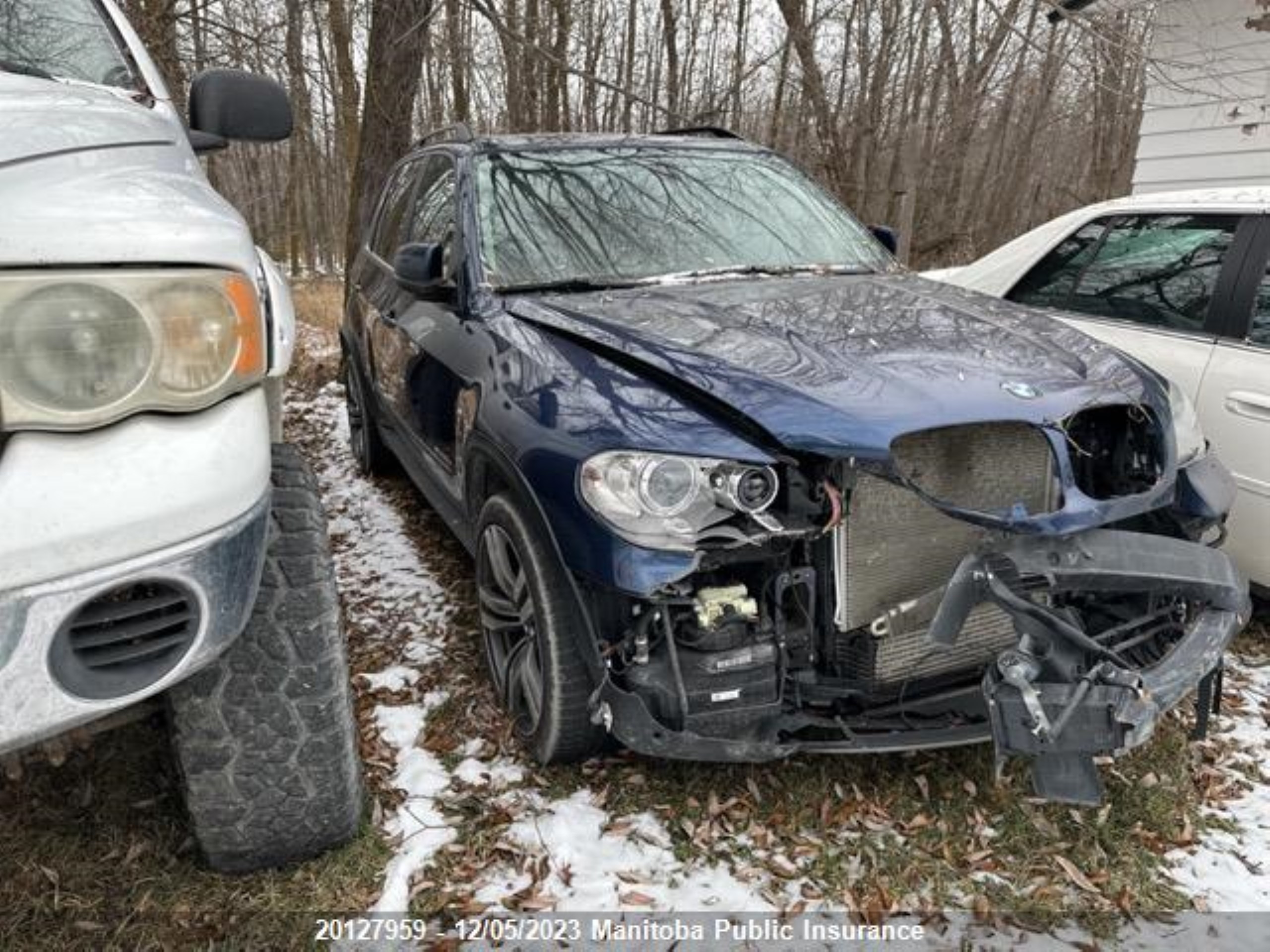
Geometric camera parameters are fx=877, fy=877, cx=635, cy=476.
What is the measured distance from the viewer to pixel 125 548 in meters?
1.30

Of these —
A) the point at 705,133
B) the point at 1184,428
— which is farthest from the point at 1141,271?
the point at 705,133

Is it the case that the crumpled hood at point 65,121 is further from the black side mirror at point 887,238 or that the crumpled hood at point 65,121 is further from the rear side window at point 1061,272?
the rear side window at point 1061,272

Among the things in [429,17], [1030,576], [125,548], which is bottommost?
[1030,576]

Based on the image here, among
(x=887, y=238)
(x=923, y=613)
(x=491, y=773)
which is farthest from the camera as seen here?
(x=887, y=238)

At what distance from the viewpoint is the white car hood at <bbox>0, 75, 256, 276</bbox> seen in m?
1.31

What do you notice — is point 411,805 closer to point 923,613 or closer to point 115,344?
point 923,613

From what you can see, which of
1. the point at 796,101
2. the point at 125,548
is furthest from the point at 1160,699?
the point at 796,101

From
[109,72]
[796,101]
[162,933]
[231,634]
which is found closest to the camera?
[231,634]

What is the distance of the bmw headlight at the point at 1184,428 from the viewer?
8.21 ft

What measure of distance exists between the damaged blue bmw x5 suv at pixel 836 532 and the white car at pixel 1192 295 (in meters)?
0.74

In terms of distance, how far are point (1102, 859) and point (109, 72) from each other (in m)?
3.44

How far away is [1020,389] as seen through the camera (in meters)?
2.14

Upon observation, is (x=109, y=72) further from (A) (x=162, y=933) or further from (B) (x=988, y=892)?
(B) (x=988, y=892)

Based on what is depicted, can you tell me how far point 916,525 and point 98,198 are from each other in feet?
5.98
